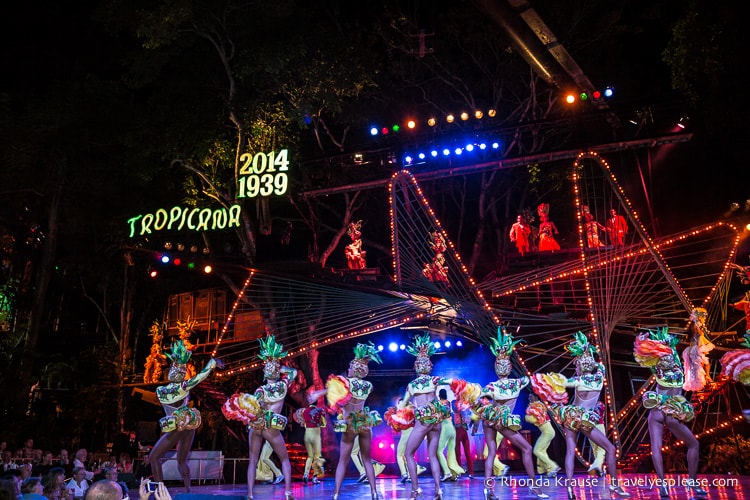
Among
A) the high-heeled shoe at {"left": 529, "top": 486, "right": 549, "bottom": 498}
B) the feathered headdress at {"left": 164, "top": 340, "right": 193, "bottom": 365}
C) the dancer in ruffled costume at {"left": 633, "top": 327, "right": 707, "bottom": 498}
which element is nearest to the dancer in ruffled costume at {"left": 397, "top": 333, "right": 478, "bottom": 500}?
the high-heeled shoe at {"left": 529, "top": 486, "right": 549, "bottom": 498}

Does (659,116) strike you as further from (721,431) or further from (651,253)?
(721,431)

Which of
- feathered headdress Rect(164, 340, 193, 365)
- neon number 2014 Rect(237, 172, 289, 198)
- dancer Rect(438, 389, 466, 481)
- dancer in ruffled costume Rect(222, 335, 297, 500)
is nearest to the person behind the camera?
dancer in ruffled costume Rect(222, 335, 297, 500)

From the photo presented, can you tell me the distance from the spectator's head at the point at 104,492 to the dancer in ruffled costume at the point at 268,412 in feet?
17.2

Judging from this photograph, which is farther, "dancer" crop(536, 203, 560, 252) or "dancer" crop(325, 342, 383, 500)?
"dancer" crop(536, 203, 560, 252)

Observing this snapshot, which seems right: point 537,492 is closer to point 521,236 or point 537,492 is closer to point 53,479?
point 53,479

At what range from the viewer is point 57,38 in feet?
75.6

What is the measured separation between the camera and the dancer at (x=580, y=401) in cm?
855

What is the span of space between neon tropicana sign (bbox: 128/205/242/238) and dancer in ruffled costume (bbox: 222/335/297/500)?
9.49 m

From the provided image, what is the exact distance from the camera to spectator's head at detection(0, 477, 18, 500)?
4367mm

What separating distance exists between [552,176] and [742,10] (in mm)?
9477

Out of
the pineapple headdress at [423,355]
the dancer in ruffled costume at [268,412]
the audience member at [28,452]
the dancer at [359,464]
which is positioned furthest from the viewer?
the dancer at [359,464]

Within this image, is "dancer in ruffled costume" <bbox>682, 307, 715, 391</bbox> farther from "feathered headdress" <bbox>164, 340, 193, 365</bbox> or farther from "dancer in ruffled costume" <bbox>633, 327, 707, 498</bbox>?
"feathered headdress" <bbox>164, 340, 193, 365</bbox>

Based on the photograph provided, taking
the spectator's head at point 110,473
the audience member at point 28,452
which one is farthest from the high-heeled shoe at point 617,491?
the audience member at point 28,452

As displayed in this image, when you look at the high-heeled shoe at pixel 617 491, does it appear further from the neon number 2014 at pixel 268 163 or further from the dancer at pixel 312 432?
the neon number 2014 at pixel 268 163
